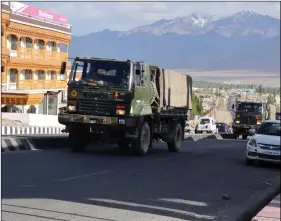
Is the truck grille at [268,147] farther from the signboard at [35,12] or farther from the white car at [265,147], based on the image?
the signboard at [35,12]

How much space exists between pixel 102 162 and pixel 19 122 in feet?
83.7

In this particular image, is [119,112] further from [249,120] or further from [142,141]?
[249,120]

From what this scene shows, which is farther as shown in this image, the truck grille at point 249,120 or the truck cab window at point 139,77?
the truck grille at point 249,120

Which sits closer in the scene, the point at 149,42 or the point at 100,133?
the point at 100,133

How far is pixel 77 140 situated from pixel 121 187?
7.70 meters

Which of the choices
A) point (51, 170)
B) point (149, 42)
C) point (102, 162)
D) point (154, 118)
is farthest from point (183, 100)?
point (149, 42)

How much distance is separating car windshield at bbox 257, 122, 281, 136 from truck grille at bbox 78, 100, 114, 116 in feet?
16.1

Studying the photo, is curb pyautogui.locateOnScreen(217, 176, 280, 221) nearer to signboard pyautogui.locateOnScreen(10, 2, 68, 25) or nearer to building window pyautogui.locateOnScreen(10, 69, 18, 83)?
building window pyautogui.locateOnScreen(10, 69, 18, 83)

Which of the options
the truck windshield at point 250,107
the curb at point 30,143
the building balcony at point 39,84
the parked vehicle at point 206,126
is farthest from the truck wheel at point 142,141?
the parked vehicle at point 206,126

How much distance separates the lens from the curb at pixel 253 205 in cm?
825

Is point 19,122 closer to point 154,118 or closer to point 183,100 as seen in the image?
point 183,100

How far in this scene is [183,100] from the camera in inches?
865

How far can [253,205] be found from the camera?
9.62 m

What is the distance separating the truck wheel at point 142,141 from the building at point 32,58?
26.7 metres
